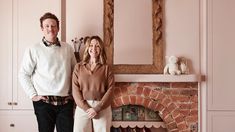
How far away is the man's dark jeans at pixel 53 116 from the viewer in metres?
2.85

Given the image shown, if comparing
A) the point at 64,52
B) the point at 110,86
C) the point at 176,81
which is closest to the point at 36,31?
the point at 64,52

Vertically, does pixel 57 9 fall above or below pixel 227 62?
above

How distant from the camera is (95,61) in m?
2.88

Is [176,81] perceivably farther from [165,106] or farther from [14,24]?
[14,24]

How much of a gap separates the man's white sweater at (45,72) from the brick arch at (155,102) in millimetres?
750

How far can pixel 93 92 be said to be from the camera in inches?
110

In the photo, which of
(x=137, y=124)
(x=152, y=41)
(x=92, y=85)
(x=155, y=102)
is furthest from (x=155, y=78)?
(x=92, y=85)

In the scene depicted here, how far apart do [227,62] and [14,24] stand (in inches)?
95.0

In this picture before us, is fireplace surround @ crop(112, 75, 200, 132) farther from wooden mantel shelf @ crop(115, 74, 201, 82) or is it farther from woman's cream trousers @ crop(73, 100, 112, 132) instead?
woman's cream trousers @ crop(73, 100, 112, 132)

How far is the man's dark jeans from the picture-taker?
2850 mm

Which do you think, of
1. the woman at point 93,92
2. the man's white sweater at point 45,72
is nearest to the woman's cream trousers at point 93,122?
the woman at point 93,92

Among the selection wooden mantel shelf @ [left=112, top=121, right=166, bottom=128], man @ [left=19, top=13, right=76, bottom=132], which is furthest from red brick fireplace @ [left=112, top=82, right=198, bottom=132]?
man @ [left=19, top=13, right=76, bottom=132]

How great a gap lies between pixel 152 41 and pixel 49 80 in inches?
50.4

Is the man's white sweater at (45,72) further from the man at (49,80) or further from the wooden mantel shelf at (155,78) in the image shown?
the wooden mantel shelf at (155,78)
